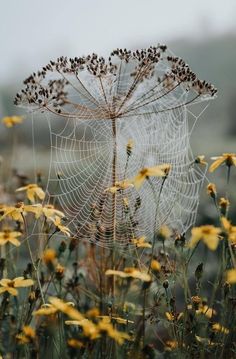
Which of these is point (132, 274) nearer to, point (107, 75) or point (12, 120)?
point (107, 75)

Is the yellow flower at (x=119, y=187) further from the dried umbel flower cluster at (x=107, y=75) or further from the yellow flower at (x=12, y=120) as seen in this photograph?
the yellow flower at (x=12, y=120)

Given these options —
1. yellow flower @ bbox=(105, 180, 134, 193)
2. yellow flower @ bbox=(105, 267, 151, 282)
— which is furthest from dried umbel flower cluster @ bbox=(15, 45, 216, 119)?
yellow flower @ bbox=(105, 267, 151, 282)

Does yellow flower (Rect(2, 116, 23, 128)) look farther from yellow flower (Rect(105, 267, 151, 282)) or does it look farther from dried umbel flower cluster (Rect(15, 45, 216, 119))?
yellow flower (Rect(105, 267, 151, 282))

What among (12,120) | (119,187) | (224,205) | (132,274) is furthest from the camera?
(12,120)

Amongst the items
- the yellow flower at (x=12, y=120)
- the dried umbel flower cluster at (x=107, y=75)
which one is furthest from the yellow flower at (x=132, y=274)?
the yellow flower at (x=12, y=120)

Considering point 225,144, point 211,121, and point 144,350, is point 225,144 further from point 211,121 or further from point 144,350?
point 144,350

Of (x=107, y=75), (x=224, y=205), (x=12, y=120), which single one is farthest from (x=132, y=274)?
(x=12, y=120)

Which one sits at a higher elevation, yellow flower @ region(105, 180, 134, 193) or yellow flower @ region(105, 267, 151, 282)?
yellow flower @ region(105, 180, 134, 193)

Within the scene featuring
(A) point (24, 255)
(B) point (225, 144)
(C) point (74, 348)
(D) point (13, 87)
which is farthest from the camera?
(D) point (13, 87)

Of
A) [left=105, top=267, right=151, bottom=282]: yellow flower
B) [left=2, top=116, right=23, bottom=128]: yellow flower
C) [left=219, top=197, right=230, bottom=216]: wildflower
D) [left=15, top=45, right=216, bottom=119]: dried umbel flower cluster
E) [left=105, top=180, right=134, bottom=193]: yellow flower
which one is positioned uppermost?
[left=15, top=45, right=216, bottom=119]: dried umbel flower cluster

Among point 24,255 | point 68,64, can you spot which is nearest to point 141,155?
point 68,64

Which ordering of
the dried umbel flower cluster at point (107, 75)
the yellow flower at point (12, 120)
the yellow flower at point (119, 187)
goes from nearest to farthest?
the yellow flower at point (119, 187) → the dried umbel flower cluster at point (107, 75) → the yellow flower at point (12, 120)
